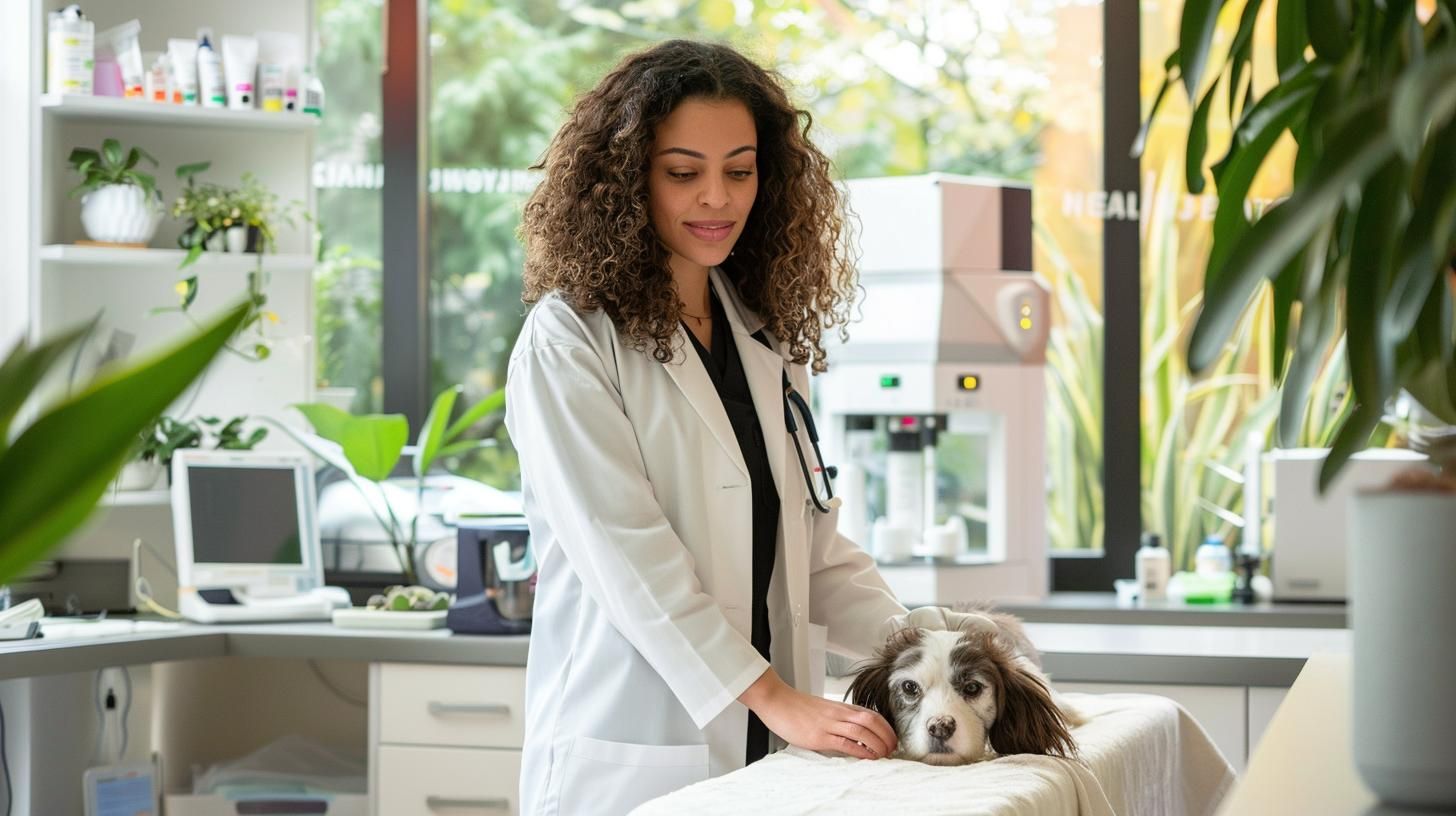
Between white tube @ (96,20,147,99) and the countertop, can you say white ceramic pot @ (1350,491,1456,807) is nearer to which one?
the countertop

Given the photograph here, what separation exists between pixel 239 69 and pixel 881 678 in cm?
254

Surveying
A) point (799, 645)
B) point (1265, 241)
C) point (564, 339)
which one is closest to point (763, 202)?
point (564, 339)

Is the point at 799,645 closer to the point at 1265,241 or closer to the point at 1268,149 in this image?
the point at 1268,149

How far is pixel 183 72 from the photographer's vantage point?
3.65 metres

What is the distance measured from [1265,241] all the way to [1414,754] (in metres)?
0.35

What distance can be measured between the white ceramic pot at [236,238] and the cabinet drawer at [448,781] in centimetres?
122

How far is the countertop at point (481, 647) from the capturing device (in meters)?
2.83

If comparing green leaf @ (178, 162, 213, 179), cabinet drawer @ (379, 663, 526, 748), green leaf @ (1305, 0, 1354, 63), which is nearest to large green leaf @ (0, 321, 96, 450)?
green leaf @ (1305, 0, 1354, 63)

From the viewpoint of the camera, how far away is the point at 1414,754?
872 mm

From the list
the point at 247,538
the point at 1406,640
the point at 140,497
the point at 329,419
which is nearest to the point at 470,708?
the point at 247,538

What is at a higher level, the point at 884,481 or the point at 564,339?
the point at 564,339

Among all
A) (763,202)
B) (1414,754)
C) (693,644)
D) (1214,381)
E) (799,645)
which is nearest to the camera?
(1414,754)

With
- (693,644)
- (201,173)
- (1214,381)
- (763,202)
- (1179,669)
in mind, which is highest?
(201,173)

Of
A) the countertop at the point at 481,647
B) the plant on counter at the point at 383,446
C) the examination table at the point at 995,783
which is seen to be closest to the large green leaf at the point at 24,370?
the examination table at the point at 995,783
